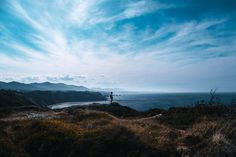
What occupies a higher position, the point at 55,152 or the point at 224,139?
the point at 224,139

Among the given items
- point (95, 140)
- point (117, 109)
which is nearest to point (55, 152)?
point (95, 140)

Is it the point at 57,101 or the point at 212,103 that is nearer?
the point at 212,103

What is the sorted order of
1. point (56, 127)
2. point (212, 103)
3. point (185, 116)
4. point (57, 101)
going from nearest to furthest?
point (56, 127), point (185, 116), point (212, 103), point (57, 101)

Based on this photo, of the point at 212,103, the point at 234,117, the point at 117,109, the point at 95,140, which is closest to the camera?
the point at 95,140

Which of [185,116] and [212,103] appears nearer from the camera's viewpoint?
A: [185,116]

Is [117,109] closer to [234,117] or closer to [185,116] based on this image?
[185,116]

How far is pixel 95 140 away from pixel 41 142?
2621 millimetres

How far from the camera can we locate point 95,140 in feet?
36.9

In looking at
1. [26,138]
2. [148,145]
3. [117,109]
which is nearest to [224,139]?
[148,145]

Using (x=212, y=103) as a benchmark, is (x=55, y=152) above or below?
below

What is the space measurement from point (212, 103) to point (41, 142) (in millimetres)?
17421

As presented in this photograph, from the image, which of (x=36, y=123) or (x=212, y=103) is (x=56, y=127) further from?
(x=212, y=103)

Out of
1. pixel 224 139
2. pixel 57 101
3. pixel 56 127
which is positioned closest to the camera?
pixel 224 139

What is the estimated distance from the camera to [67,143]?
11750 millimetres
